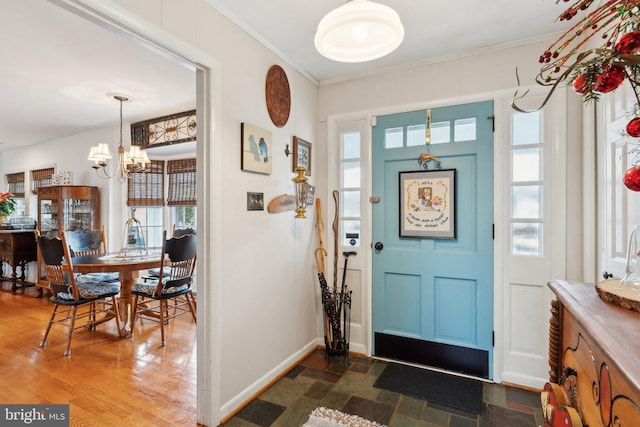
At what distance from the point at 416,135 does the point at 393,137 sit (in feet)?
0.63

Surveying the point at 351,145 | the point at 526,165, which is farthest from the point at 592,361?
the point at 351,145

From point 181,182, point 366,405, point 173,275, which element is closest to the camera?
point 366,405

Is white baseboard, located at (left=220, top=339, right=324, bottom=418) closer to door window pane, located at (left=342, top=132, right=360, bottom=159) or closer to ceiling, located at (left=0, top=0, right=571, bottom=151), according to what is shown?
door window pane, located at (left=342, top=132, right=360, bottom=159)

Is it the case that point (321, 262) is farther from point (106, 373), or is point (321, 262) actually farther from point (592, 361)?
point (592, 361)

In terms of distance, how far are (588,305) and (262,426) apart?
5.82ft

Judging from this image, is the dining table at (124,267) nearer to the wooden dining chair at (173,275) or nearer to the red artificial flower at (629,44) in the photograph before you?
the wooden dining chair at (173,275)

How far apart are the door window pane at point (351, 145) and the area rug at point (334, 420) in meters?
1.97

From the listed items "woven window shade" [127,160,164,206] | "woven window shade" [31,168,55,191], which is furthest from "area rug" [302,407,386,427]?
"woven window shade" [31,168,55,191]

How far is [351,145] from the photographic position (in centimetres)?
294

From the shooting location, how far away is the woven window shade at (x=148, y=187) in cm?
477

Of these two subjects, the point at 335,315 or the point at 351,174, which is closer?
the point at 335,315

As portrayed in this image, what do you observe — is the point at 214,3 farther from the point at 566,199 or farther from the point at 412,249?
the point at 566,199

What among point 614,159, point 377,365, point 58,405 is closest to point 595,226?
point 614,159

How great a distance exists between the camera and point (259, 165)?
7.61 feet
